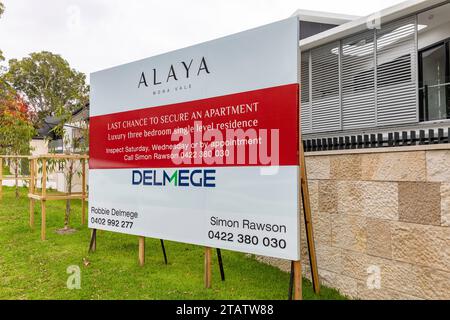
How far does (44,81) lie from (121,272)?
44339mm

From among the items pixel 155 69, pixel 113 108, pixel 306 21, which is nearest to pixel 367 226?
pixel 155 69

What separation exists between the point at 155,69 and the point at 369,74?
4430 millimetres

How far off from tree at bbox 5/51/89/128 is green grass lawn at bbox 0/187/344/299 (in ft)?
129

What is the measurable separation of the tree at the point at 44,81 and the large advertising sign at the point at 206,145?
4066cm

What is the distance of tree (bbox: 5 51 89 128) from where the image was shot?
43.1 metres

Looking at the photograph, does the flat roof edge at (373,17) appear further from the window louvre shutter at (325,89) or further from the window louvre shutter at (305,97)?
the window louvre shutter at (305,97)

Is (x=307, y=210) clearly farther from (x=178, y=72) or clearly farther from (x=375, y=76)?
(x=375, y=76)

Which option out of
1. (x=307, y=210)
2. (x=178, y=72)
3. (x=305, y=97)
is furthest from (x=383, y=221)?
(x=305, y=97)

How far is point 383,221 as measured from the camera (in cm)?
416

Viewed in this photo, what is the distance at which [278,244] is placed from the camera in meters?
3.77

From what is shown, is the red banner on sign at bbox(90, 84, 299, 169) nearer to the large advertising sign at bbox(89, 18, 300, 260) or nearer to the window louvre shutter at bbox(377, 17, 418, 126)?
the large advertising sign at bbox(89, 18, 300, 260)

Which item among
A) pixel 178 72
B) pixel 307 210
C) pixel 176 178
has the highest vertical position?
pixel 178 72

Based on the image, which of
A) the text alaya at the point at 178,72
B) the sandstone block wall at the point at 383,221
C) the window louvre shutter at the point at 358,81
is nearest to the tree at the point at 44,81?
the window louvre shutter at the point at 358,81
